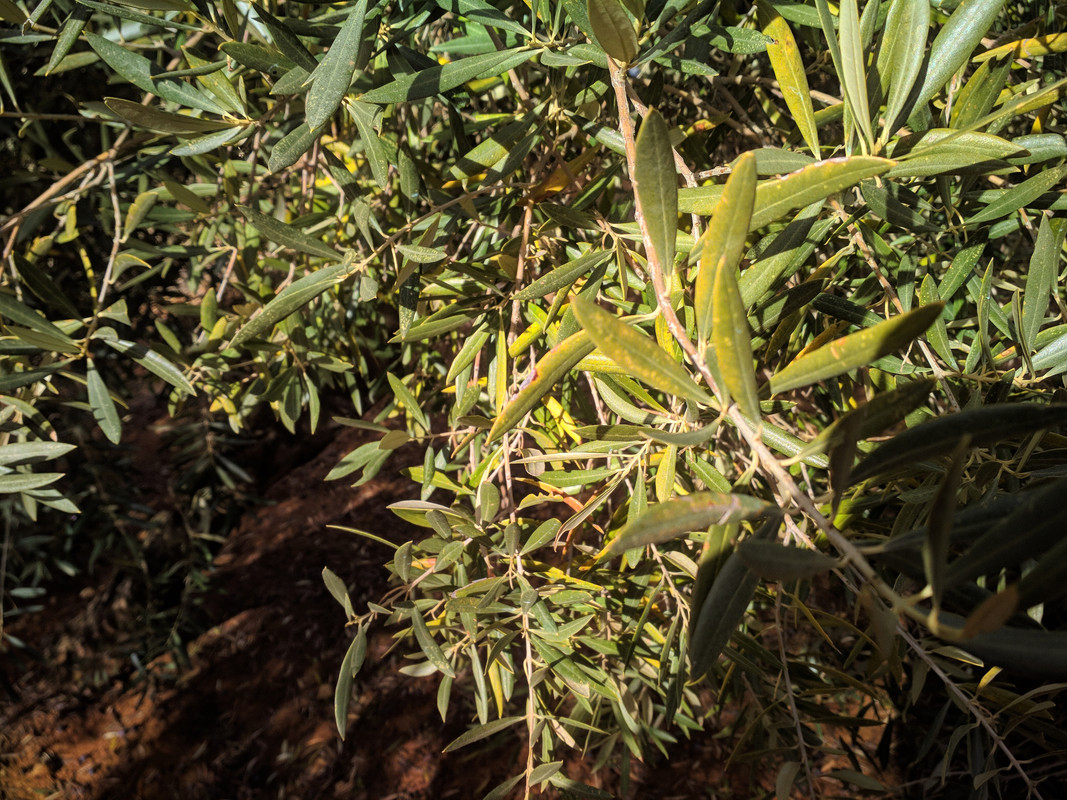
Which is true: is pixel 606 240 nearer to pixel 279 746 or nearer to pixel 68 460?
pixel 68 460

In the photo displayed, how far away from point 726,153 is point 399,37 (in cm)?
98

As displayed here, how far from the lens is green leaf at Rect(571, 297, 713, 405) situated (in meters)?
0.41

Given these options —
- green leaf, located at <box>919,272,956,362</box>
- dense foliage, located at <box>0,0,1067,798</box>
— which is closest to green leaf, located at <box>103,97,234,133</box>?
dense foliage, located at <box>0,0,1067,798</box>

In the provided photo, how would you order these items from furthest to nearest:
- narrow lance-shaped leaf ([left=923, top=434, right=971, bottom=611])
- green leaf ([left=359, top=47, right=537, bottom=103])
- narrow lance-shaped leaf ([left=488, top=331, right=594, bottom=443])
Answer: green leaf ([left=359, top=47, right=537, bottom=103])
narrow lance-shaped leaf ([left=488, top=331, right=594, bottom=443])
narrow lance-shaped leaf ([left=923, top=434, right=971, bottom=611])

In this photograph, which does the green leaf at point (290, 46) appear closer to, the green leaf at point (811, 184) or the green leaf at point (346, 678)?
the green leaf at point (811, 184)

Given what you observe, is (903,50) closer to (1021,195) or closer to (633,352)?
(1021,195)

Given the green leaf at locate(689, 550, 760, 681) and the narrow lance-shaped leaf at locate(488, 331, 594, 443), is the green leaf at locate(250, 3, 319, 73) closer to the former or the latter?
the narrow lance-shaped leaf at locate(488, 331, 594, 443)

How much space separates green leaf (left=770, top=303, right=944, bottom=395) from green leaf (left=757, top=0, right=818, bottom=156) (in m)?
0.29

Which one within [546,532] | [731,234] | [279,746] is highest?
[731,234]

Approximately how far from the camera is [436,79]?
649mm

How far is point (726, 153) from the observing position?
4.75 ft

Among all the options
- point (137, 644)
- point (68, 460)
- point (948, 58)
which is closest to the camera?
point (948, 58)

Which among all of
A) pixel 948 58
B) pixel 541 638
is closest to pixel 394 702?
pixel 541 638

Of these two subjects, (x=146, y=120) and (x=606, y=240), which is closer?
(x=146, y=120)
